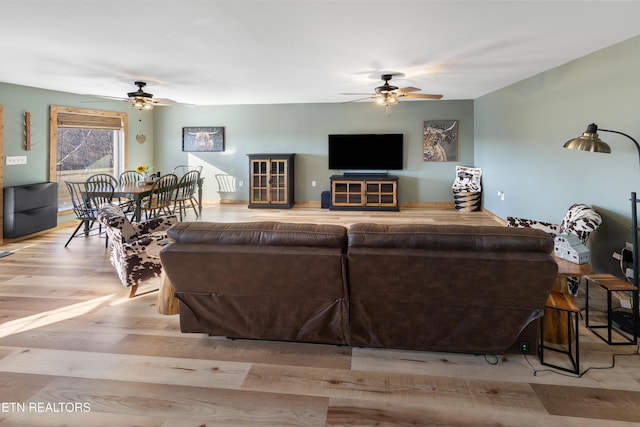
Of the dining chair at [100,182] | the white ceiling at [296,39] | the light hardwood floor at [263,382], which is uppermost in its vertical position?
the white ceiling at [296,39]

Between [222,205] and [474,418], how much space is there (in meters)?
7.62

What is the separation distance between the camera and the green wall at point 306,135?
8125 millimetres

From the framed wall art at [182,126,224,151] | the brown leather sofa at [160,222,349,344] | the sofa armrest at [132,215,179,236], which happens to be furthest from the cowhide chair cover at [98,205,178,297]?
the framed wall art at [182,126,224,151]

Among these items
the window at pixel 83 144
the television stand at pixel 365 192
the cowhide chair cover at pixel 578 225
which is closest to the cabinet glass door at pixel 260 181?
the television stand at pixel 365 192

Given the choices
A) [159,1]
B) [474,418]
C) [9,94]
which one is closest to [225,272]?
[474,418]

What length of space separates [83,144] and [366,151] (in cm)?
537

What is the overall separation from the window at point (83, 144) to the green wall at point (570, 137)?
702 centimetres

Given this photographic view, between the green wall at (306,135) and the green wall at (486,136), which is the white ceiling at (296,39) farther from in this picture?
the green wall at (306,135)

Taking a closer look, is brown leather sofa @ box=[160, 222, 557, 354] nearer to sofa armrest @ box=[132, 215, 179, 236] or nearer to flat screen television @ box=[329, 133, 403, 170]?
sofa armrest @ box=[132, 215, 179, 236]

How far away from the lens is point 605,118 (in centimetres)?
371

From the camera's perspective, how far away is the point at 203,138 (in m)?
→ 8.73

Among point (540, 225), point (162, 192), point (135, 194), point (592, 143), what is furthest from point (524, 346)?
point (162, 192)

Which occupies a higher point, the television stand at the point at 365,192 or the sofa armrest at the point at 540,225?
the television stand at the point at 365,192

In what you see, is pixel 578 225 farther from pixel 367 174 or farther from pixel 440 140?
pixel 367 174
